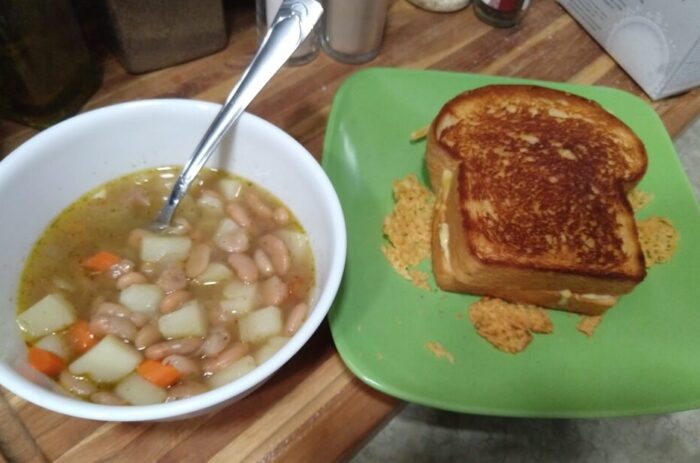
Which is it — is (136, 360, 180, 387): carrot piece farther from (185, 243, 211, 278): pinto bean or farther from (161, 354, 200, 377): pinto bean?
(185, 243, 211, 278): pinto bean

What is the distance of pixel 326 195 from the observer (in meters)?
0.85

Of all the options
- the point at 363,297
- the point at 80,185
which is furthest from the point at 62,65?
the point at 363,297

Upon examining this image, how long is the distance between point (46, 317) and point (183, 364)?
0.63 feet

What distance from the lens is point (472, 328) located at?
0.98 metres

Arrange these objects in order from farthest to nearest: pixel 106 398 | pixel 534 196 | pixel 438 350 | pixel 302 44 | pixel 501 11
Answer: pixel 501 11, pixel 302 44, pixel 534 196, pixel 438 350, pixel 106 398

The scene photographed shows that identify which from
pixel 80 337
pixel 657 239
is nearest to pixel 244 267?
pixel 80 337

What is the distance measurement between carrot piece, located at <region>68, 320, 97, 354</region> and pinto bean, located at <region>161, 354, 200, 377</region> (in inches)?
Answer: 4.0

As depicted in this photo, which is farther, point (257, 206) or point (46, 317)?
point (257, 206)

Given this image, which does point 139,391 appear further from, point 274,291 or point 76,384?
point 274,291

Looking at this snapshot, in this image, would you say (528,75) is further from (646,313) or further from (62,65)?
(62,65)

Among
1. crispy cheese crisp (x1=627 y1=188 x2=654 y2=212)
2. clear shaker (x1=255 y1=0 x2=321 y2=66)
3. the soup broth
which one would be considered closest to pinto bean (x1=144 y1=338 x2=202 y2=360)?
the soup broth

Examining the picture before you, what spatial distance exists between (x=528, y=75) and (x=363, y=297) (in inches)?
29.1

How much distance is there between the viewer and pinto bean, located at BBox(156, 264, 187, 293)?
2.80 feet

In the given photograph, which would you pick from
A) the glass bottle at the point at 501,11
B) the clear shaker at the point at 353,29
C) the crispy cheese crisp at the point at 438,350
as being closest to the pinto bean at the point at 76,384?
the crispy cheese crisp at the point at 438,350
